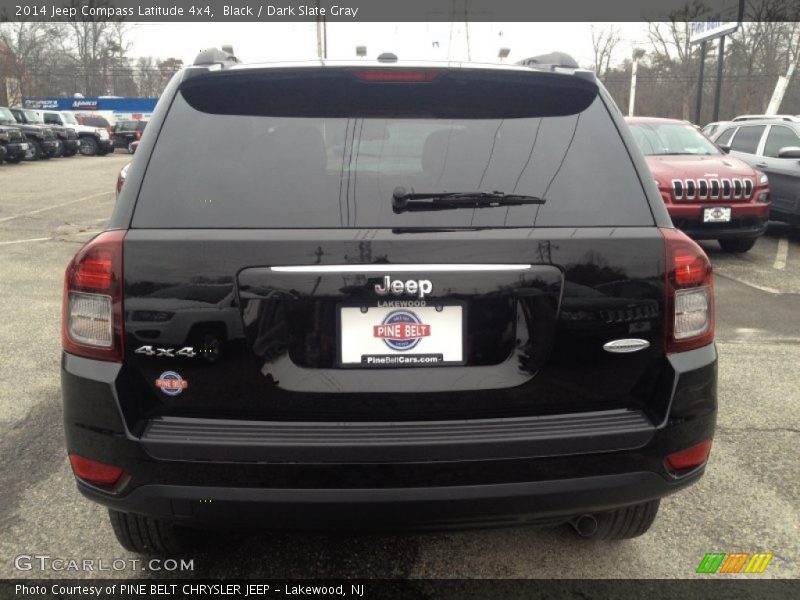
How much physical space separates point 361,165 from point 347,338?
53 centimetres

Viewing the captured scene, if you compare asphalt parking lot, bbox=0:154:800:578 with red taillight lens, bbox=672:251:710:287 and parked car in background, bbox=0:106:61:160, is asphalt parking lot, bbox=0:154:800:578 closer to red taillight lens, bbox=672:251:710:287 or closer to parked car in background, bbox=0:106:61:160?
red taillight lens, bbox=672:251:710:287

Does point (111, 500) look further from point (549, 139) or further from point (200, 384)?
point (549, 139)

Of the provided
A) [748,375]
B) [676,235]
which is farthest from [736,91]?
[676,235]

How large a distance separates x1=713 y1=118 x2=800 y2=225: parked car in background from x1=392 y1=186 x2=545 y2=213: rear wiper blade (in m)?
9.07

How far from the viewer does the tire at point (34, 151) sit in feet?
83.7

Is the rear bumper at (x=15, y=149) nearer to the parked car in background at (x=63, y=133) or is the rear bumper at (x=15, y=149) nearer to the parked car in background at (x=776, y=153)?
the parked car in background at (x=63, y=133)

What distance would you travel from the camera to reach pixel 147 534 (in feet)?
7.84

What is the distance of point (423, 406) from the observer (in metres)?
1.92


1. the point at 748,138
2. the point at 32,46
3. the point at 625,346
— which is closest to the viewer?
the point at 625,346

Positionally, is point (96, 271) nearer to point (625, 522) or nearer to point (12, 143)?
point (625, 522)

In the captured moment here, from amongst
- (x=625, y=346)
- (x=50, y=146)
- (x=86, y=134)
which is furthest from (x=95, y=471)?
(x=86, y=134)

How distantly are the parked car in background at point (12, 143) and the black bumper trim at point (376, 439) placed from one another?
2561cm

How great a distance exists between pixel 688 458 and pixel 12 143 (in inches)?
1055

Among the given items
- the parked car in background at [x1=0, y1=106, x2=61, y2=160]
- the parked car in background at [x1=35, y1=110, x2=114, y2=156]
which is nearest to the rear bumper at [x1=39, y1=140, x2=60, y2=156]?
the parked car in background at [x1=0, y1=106, x2=61, y2=160]
